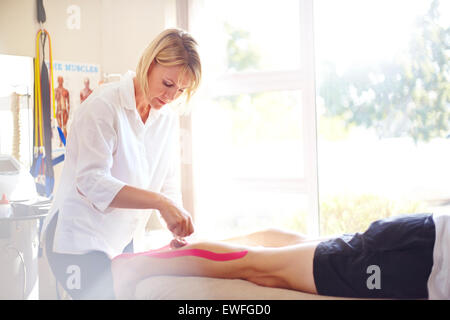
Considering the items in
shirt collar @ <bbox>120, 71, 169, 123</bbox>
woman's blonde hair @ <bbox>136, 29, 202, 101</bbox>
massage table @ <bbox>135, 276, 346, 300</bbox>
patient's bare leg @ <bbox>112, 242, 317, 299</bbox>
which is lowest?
massage table @ <bbox>135, 276, 346, 300</bbox>

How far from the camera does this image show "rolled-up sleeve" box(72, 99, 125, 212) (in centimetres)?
108

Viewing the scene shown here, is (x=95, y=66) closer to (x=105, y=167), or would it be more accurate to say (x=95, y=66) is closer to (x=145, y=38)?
(x=145, y=38)

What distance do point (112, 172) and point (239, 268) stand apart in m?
0.44

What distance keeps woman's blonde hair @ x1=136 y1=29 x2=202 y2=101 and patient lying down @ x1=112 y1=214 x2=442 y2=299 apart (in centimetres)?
48

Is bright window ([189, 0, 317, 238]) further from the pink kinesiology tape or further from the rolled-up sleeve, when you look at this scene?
the rolled-up sleeve

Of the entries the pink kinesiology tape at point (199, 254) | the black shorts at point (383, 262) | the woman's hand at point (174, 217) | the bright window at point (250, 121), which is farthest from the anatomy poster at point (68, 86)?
the black shorts at point (383, 262)

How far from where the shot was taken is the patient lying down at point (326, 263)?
45.8 inches

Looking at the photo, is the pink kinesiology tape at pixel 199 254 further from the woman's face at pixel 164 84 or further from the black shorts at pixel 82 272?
the woman's face at pixel 164 84

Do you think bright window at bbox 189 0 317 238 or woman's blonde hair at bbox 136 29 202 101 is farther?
bright window at bbox 189 0 317 238

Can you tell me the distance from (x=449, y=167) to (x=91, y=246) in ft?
5.94

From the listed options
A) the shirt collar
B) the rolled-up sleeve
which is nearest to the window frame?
the shirt collar

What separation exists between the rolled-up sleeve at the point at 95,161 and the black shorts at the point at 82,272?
16 cm

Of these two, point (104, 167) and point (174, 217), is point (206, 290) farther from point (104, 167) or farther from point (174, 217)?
point (104, 167)
